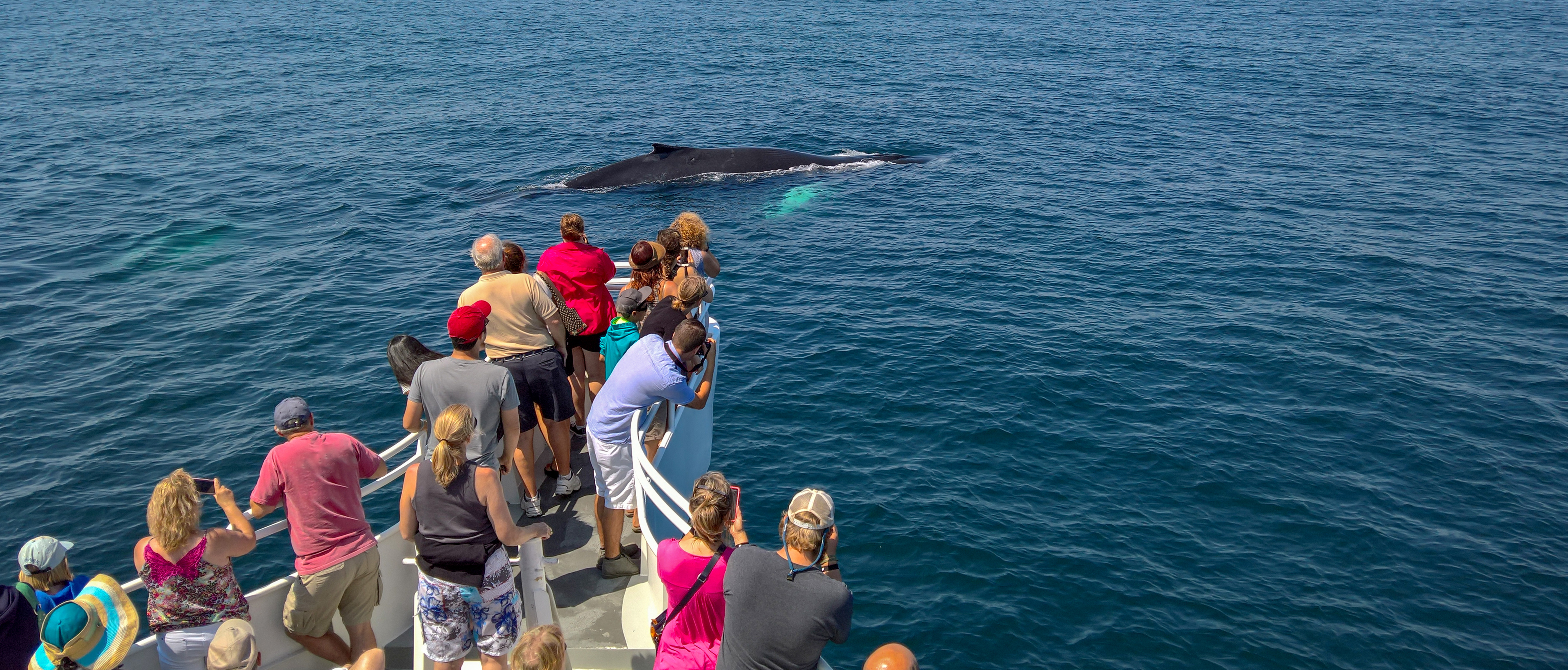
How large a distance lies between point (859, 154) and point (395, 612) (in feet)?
82.3

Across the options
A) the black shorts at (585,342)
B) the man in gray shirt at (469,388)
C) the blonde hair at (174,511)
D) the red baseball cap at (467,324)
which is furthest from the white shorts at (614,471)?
A: the blonde hair at (174,511)

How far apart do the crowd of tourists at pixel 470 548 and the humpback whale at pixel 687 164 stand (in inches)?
778

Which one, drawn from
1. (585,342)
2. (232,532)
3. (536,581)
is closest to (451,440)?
(536,581)

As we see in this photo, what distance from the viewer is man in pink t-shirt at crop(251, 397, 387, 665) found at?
632 cm

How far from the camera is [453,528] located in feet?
19.7

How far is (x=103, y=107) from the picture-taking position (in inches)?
1391

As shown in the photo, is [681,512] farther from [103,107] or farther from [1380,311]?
[103,107]

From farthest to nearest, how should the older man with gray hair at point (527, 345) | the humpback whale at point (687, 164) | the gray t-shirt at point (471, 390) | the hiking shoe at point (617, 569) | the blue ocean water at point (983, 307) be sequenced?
the humpback whale at point (687, 164)
the blue ocean water at point (983, 307)
the older man with gray hair at point (527, 345)
the hiking shoe at point (617, 569)
the gray t-shirt at point (471, 390)

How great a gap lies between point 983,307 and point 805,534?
50.2 feet

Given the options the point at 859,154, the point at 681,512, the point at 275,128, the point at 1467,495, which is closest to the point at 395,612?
the point at 681,512

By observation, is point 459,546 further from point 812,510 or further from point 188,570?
point 812,510

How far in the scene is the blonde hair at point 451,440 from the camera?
224 inches

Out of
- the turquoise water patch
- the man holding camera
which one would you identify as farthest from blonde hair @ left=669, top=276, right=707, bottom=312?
the turquoise water patch

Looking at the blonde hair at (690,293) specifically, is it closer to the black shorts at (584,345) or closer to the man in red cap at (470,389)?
the man in red cap at (470,389)
